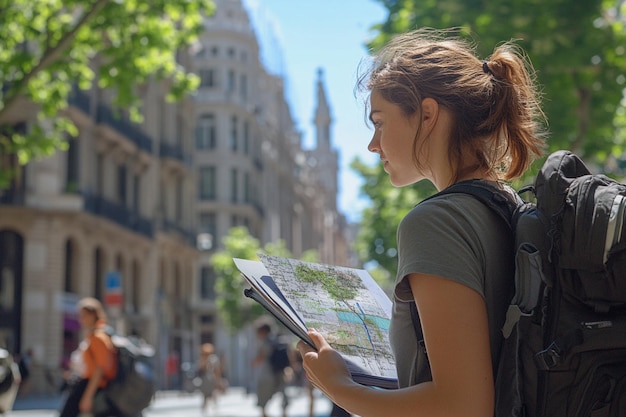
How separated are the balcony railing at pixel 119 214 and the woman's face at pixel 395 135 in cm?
4262

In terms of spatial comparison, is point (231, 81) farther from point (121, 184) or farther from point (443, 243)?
point (443, 243)

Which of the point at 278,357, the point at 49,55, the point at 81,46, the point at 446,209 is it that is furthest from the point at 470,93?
the point at 81,46

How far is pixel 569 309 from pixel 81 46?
702 inches

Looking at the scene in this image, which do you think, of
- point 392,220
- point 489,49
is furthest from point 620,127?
point 392,220

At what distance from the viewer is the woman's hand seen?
2.34 m

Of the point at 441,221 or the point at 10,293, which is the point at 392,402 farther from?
the point at 10,293

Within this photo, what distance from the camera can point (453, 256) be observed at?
7.19 ft

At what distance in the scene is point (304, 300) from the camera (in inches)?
98.6

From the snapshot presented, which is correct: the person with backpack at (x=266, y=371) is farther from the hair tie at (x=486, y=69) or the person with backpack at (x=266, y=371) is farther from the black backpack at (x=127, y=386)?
the hair tie at (x=486, y=69)

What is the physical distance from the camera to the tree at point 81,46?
17984 millimetres

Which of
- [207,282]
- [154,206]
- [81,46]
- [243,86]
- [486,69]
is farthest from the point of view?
[243,86]

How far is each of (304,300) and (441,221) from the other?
0.41 metres

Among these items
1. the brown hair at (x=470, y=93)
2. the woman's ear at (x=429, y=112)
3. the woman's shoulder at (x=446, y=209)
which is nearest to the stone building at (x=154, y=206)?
the brown hair at (x=470, y=93)

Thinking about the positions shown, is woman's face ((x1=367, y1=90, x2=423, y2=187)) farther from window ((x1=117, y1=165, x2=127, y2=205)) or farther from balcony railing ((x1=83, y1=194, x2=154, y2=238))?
window ((x1=117, y1=165, x2=127, y2=205))
